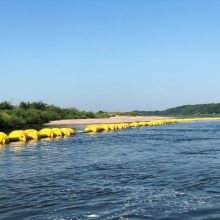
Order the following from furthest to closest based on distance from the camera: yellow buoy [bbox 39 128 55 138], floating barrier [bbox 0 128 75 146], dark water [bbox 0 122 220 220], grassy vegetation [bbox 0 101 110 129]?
grassy vegetation [bbox 0 101 110 129] < yellow buoy [bbox 39 128 55 138] < floating barrier [bbox 0 128 75 146] < dark water [bbox 0 122 220 220]

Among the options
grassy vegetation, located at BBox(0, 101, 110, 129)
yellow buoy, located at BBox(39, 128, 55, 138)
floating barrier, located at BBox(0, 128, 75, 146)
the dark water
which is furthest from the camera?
grassy vegetation, located at BBox(0, 101, 110, 129)

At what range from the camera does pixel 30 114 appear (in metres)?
77.6

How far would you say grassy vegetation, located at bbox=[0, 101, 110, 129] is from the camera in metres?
64.4

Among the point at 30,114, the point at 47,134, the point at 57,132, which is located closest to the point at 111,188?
the point at 47,134

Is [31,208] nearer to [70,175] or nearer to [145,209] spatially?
[145,209]

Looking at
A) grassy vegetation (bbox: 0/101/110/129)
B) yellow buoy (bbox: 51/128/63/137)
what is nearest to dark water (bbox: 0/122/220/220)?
yellow buoy (bbox: 51/128/63/137)

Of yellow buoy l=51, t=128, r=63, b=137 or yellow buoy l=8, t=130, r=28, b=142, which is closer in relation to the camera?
yellow buoy l=8, t=130, r=28, b=142

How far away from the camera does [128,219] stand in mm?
11109

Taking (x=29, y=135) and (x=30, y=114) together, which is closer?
(x=29, y=135)

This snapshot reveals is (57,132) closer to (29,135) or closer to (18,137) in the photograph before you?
(29,135)

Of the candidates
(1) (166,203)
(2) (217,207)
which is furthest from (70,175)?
(2) (217,207)

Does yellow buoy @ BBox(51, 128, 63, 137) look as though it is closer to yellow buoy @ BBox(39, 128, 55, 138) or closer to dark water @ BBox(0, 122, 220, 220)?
yellow buoy @ BBox(39, 128, 55, 138)

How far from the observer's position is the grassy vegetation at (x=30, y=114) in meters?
64.4

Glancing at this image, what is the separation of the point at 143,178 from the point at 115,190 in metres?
2.72
